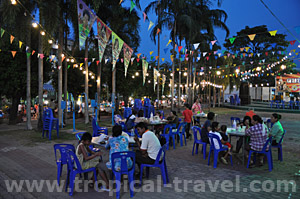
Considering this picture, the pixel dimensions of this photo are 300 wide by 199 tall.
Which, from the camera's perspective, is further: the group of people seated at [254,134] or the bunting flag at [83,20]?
the bunting flag at [83,20]

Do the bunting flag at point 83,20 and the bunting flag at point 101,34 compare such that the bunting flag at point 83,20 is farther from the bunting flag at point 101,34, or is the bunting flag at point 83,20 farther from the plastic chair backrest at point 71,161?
the plastic chair backrest at point 71,161

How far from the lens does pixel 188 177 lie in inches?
205

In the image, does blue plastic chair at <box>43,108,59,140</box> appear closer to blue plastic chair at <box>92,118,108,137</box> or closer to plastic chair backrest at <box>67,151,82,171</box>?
blue plastic chair at <box>92,118,108,137</box>

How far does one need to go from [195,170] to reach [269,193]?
1789mm

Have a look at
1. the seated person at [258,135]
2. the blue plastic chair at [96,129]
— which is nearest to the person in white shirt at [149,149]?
the seated person at [258,135]

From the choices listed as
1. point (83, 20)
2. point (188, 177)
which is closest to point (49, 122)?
point (83, 20)

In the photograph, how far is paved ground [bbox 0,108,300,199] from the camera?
4316 mm

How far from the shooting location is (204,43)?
957 inches

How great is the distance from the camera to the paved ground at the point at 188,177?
4.32 meters

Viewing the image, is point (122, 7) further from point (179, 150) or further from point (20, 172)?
point (20, 172)

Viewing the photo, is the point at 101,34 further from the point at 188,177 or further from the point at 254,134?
the point at 254,134

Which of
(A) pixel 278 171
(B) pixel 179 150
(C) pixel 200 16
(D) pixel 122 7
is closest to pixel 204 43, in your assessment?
(C) pixel 200 16

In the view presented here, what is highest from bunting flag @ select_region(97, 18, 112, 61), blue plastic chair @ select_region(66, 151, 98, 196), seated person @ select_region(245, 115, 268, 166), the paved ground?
bunting flag @ select_region(97, 18, 112, 61)

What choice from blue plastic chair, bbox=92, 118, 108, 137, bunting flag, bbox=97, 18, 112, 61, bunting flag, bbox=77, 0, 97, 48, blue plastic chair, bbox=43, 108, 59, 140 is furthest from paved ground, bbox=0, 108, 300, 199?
bunting flag, bbox=97, 18, 112, 61
